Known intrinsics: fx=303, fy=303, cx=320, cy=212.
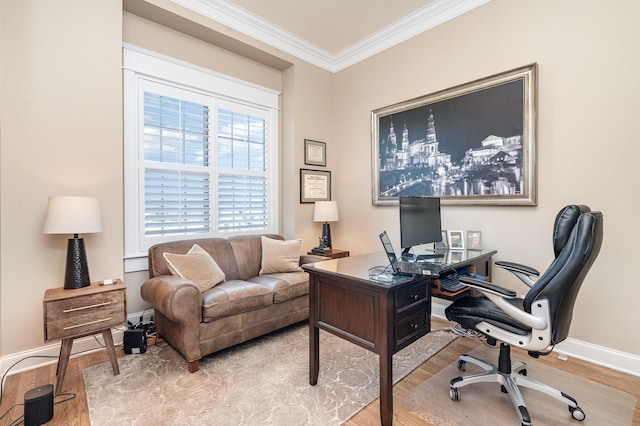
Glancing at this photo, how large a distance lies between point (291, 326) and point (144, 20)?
11.2 feet

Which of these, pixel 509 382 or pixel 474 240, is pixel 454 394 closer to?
pixel 509 382

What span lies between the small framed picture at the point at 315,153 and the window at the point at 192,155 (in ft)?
1.42

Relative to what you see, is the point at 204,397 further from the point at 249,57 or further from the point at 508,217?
the point at 249,57

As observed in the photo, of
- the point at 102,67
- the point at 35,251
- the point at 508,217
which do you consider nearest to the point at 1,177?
the point at 35,251

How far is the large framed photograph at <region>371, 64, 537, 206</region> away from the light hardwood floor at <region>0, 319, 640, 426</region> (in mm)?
1328

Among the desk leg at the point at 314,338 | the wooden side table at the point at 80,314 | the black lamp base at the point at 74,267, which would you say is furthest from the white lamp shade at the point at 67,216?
the desk leg at the point at 314,338

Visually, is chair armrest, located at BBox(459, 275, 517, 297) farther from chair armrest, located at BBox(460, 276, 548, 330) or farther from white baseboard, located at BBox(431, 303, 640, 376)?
white baseboard, located at BBox(431, 303, 640, 376)

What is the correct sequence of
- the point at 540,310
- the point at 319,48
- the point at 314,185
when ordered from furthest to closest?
→ the point at 314,185 → the point at 319,48 → the point at 540,310

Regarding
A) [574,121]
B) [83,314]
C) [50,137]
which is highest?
[574,121]

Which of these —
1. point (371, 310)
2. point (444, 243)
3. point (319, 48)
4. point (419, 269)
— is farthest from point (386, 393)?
point (319, 48)

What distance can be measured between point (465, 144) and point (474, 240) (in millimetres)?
955

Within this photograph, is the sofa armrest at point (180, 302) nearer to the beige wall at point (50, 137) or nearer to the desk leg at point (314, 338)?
the beige wall at point (50, 137)

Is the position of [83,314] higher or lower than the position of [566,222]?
lower

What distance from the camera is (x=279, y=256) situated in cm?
333
